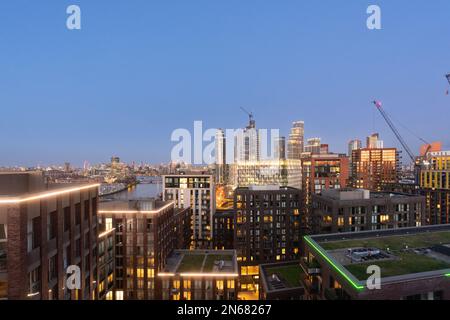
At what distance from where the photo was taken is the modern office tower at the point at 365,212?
45.3 m

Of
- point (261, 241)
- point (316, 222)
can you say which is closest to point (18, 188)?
point (316, 222)

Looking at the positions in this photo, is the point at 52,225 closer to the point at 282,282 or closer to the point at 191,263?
the point at 191,263

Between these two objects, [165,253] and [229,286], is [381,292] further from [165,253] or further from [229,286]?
[165,253]

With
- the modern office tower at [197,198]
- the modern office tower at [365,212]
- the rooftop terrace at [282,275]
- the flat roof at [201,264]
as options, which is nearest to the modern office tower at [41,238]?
the flat roof at [201,264]

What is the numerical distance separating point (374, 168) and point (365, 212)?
391 feet

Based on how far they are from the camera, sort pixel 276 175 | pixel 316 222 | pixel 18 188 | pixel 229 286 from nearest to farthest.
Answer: pixel 18 188
pixel 229 286
pixel 316 222
pixel 276 175

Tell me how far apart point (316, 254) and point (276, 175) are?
389 ft

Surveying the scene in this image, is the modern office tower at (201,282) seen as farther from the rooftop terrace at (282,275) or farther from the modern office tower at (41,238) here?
the modern office tower at (41,238)

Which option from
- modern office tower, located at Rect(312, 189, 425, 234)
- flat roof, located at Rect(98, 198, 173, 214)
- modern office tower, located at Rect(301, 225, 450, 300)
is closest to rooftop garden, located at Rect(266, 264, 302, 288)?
modern office tower, located at Rect(301, 225, 450, 300)

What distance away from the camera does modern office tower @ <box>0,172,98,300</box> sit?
43.3 feet

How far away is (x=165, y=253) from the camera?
45531 mm

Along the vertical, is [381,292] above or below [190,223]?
above

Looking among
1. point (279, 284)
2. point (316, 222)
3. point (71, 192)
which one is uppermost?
point (71, 192)

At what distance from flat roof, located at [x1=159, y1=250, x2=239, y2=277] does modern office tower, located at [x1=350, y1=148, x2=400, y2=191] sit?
115 metres
